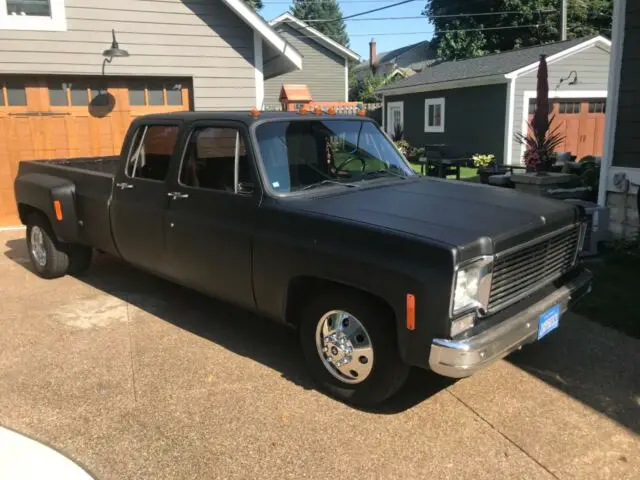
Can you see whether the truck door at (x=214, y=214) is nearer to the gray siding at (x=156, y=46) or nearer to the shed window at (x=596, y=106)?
the gray siding at (x=156, y=46)

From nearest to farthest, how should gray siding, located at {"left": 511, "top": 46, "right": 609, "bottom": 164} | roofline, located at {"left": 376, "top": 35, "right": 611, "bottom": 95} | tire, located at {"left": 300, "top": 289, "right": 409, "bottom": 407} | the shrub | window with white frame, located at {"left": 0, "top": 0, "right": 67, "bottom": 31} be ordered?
tire, located at {"left": 300, "top": 289, "right": 409, "bottom": 407}, window with white frame, located at {"left": 0, "top": 0, "right": 67, "bottom": 31}, the shrub, roofline, located at {"left": 376, "top": 35, "right": 611, "bottom": 95}, gray siding, located at {"left": 511, "top": 46, "right": 609, "bottom": 164}

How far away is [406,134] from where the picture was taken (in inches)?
952

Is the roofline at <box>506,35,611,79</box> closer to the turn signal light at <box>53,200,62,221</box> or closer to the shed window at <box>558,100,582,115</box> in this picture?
the shed window at <box>558,100,582,115</box>

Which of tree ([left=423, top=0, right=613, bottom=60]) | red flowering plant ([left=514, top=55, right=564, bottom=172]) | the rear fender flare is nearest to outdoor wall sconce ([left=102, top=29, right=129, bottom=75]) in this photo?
the rear fender flare

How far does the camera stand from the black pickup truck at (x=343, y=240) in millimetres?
3137

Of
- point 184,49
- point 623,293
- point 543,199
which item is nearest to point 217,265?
point 543,199

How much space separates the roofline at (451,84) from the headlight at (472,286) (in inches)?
665

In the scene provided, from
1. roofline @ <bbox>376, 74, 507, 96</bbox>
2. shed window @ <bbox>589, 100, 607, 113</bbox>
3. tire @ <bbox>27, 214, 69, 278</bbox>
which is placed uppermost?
roofline @ <bbox>376, 74, 507, 96</bbox>

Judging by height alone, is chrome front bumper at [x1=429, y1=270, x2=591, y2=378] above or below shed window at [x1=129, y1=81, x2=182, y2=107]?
below

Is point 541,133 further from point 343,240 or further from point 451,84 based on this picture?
point 451,84

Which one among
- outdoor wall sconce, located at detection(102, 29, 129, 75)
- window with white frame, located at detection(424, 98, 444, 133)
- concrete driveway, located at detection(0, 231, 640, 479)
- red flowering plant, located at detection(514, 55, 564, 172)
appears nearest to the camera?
concrete driveway, located at detection(0, 231, 640, 479)

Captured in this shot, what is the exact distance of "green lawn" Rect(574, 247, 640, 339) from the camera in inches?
199

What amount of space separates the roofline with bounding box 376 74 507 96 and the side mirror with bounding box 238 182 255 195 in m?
16.3

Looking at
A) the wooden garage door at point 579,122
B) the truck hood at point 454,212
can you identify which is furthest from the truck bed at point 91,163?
the wooden garage door at point 579,122
